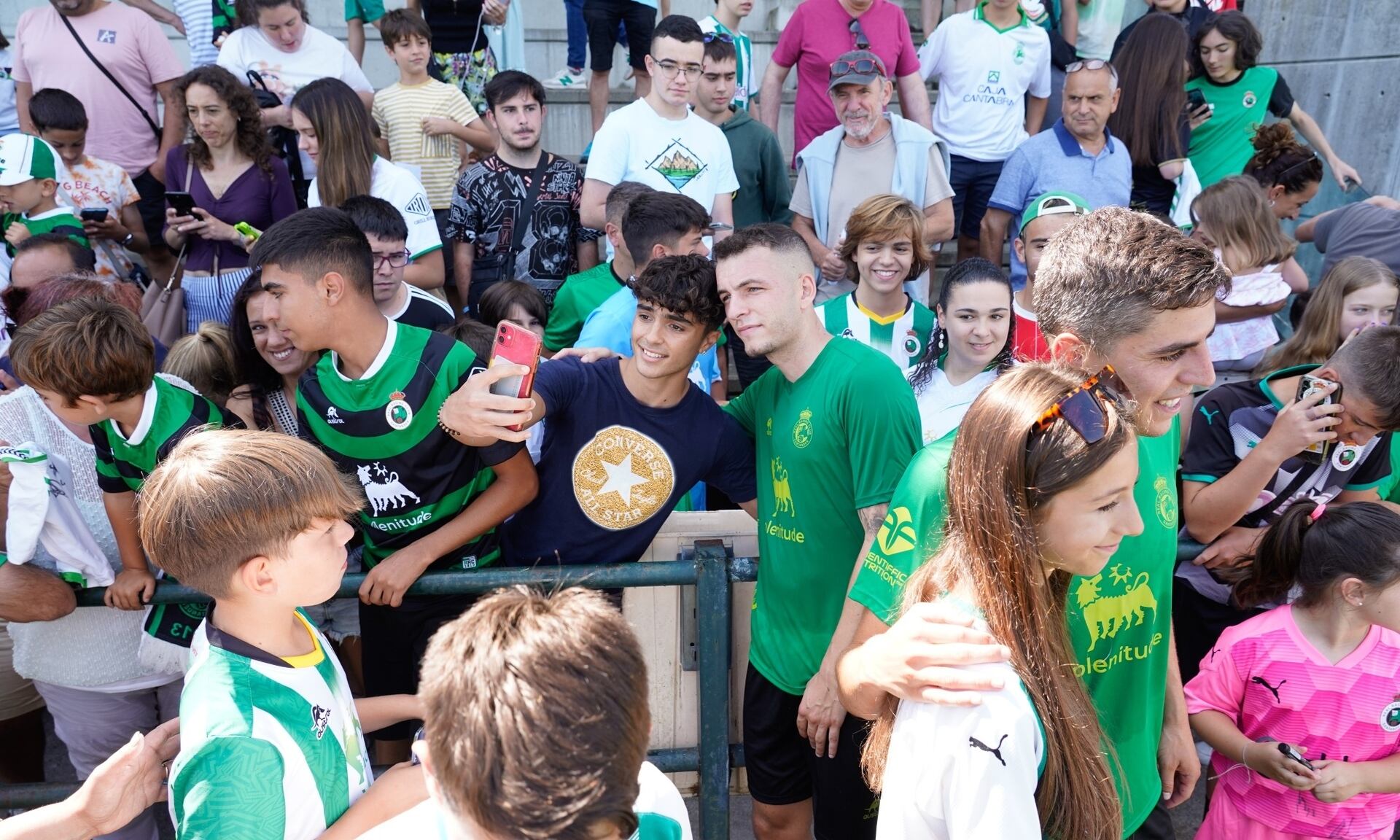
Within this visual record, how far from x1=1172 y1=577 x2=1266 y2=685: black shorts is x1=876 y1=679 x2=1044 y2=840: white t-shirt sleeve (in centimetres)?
204

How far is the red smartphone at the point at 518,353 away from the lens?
2457mm

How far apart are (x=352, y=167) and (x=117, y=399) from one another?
220cm

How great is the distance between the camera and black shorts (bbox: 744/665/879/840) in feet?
8.53

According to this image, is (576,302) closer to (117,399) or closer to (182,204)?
(182,204)

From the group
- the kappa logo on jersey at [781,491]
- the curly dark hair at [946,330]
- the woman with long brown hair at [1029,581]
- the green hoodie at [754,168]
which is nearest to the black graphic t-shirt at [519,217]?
the green hoodie at [754,168]

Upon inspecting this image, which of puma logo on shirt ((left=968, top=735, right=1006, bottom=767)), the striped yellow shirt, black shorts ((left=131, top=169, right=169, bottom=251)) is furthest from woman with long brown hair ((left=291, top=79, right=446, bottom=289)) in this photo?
puma logo on shirt ((left=968, top=735, right=1006, bottom=767))

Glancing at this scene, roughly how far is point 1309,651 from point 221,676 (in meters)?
2.60

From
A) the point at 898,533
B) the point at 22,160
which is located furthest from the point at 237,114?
the point at 898,533

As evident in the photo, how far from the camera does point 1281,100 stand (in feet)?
21.0

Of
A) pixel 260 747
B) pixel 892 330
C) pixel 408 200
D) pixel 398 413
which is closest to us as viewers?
pixel 260 747

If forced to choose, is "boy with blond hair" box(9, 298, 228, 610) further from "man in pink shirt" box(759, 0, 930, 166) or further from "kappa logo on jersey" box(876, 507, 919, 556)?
"man in pink shirt" box(759, 0, 930, 166)

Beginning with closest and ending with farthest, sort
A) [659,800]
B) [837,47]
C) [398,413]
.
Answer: [659,800] < [398,413] < [837,47]

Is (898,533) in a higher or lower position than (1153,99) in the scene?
lower

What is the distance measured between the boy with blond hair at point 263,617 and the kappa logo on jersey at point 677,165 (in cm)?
329
